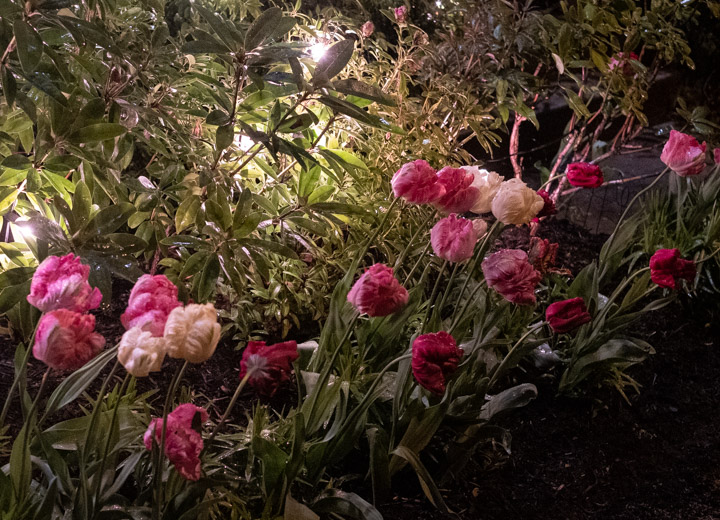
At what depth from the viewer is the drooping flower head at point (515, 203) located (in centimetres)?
121

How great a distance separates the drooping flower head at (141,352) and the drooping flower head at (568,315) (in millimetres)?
805

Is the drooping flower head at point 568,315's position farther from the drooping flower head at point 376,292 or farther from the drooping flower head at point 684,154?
the drooping flower head at point 684,154

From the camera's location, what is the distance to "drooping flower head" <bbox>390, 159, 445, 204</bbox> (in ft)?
3.97

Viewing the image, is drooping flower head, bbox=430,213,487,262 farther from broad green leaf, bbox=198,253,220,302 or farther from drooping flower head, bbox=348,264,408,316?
broad green leaf, bbox=198,253,220,302

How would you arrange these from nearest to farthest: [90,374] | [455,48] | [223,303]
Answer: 1. [90,374]
2. [223,303]
3. [455,48]

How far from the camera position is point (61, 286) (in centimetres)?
82

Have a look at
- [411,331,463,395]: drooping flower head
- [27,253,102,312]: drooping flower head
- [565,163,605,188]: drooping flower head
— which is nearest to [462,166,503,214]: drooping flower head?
[411,331,463,395]: drooping flower head

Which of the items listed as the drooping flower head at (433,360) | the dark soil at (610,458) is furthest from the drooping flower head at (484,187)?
the dark soil at (610,458)

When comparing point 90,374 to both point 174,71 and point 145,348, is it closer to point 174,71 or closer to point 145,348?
point 145,348

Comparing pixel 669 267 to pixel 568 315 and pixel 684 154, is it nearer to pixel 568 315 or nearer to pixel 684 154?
pixel 568 315

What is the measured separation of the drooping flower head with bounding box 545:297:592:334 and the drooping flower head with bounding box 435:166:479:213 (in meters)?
0.27

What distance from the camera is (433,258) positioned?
6.89 ft

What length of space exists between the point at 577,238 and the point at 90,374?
245cm

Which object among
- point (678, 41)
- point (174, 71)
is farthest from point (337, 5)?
point (174, 71)
